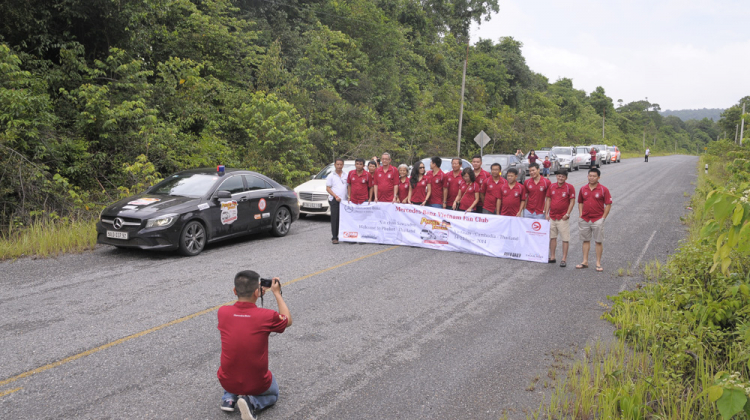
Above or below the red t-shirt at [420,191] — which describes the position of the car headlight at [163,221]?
below

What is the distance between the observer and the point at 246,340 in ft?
12.7

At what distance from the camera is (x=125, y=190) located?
1283 centimetres

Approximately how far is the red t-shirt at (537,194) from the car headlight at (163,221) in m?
6.82

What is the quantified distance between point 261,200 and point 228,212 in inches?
40.4

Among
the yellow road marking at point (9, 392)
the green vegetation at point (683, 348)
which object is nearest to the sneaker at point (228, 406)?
the yellow road marking at point (9, 392)

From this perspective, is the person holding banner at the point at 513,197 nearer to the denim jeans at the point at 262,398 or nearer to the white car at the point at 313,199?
the white car at the point at 313,199

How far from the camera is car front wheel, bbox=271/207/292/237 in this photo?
11984 mm

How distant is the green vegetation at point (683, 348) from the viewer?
2836 mm

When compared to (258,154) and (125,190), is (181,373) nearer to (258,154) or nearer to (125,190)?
(125,190)

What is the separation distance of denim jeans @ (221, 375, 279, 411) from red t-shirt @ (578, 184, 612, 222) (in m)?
6.96

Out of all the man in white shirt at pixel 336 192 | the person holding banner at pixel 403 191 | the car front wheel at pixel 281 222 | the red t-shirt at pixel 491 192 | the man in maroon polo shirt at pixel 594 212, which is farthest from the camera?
the car front wheel at pixel 281 222

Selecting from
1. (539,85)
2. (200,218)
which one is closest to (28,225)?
(200,218)

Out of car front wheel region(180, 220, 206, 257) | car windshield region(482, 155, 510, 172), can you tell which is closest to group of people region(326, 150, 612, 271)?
car front wheel region(180, 220, 206, 257)

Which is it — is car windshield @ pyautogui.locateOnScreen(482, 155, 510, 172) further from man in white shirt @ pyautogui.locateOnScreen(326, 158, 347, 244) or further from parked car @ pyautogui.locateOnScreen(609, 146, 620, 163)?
parked car @ pyautogui.locateOnScreen(609, 146, 620, 163)
